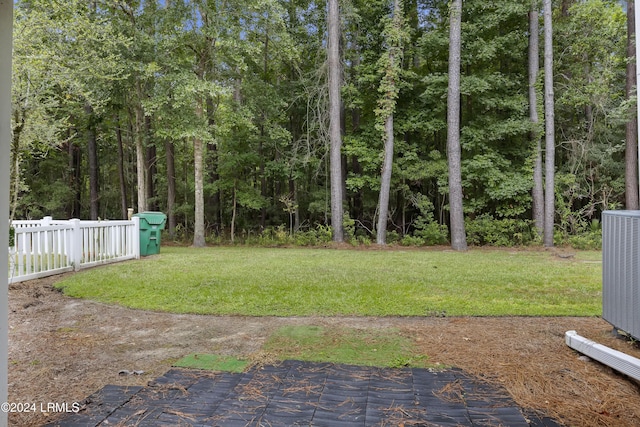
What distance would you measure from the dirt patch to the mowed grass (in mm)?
348

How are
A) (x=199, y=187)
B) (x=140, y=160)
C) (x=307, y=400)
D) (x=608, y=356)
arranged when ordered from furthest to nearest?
(x=140, y=160) < (x=199, y=187) < (x=608, y=356) < (x=307, y=400)

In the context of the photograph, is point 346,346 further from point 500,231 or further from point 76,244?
point 500,231

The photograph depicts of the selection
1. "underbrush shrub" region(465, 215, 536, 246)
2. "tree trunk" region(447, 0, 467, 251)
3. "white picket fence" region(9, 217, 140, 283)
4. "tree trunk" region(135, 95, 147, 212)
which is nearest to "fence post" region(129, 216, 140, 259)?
"white picket fence" region(9, 217, 140, 283)

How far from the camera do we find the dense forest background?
11617 millimetres

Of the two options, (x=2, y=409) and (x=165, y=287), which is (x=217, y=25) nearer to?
(x=165, y=287)

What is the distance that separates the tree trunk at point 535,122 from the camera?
1242cm

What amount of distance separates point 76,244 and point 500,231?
38.3ft

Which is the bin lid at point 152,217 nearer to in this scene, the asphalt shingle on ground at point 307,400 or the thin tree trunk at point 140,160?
the thin tree trunk at point 140,160

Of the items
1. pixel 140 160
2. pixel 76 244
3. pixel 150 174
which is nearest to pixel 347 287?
pixel 76 244

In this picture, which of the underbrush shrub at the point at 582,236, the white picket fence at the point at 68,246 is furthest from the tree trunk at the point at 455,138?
the white picket fence at the point at 68,246

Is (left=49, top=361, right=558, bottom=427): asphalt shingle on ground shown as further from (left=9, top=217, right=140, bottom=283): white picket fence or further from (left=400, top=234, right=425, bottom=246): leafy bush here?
(left=400, top=234, right=425, bottom=246): leafy bush

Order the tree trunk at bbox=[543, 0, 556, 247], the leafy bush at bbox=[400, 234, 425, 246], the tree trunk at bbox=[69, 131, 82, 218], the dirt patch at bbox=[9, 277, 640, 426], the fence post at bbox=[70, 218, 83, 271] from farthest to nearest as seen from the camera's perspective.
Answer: the tree trunk at bbox=[69, 131, 82, 218] → the leafy bush at bbox=[400, 234, 425, 246] → the tree trunk at bbox=[543, 0, 556, 247] → the fence post at bbox=[70, 218, 83, 271] → the dirt patch at bbox=[9, 277, 640, 426]

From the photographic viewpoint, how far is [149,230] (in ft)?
30.3

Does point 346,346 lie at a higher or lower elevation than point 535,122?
lower
